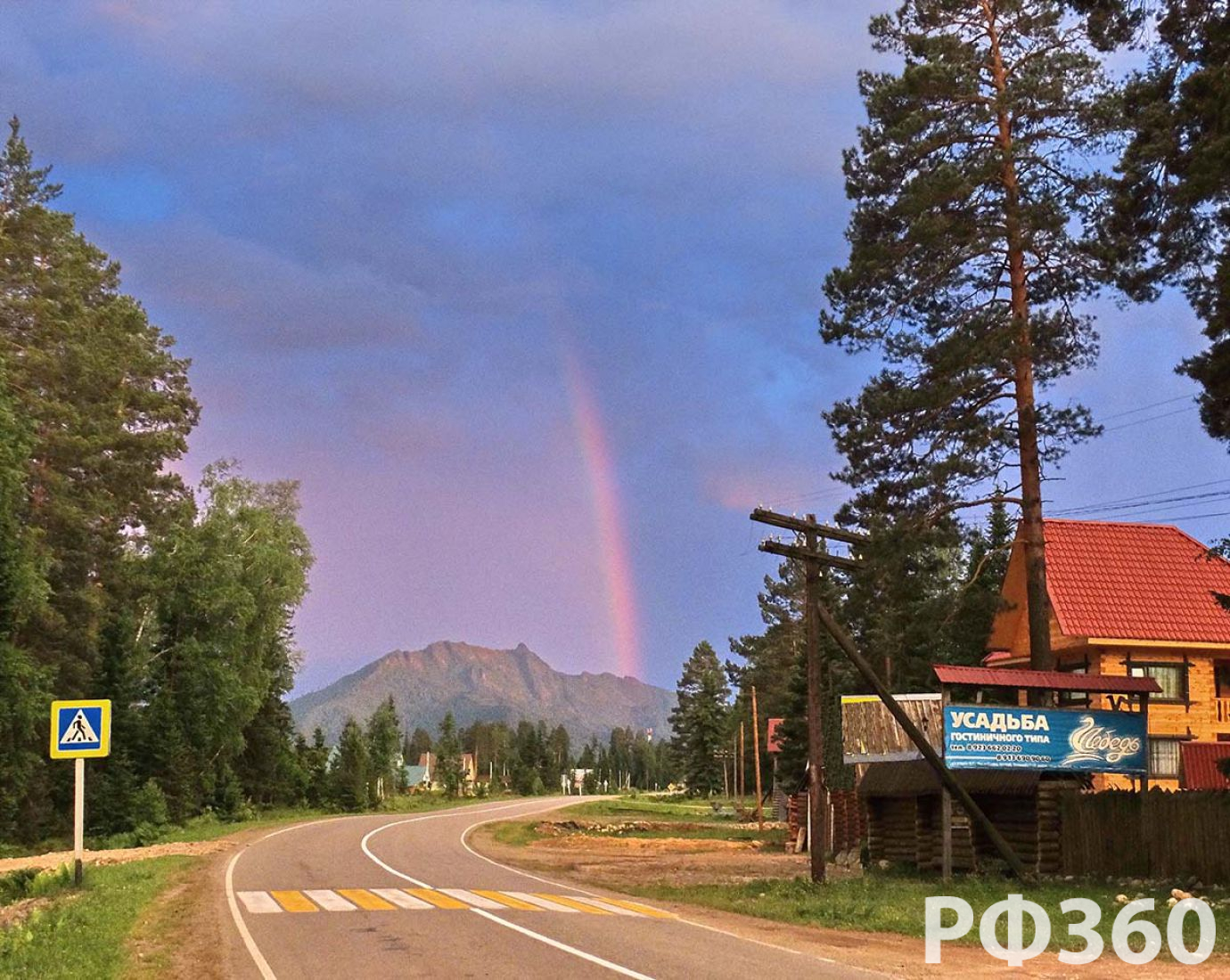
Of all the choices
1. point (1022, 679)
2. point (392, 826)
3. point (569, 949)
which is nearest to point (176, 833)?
point (392, 826)

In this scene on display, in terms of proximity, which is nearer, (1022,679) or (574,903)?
(574,903)

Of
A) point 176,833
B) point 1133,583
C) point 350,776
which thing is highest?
point 1133,583

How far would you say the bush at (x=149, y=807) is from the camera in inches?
2189

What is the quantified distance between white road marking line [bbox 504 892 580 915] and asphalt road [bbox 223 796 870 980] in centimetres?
4

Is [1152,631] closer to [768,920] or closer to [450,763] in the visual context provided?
[768,920]

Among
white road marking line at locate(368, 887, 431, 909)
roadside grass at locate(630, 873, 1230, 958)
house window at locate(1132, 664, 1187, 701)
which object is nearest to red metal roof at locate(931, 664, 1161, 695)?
roadside grass at locate(630, 873, 1230, 958)

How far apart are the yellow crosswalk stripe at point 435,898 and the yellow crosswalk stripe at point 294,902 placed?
208cm

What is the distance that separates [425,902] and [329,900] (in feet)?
5.88

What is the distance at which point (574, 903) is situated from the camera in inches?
890

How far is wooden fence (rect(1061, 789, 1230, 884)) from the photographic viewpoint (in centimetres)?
2234

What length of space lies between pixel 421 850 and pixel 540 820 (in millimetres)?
27072

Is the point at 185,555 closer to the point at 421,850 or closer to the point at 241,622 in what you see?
the point at 241,622

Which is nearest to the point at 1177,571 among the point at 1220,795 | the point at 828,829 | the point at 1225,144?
the point at 828,829

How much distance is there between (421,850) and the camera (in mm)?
39531
